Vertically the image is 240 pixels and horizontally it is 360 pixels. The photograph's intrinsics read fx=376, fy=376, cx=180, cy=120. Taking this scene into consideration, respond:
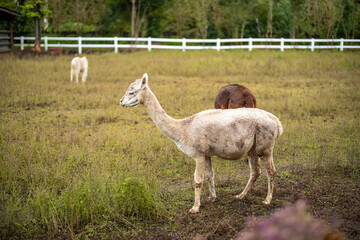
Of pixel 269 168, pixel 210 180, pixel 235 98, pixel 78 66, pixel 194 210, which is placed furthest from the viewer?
pixel 78 66

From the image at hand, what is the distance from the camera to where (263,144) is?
19.5 ft

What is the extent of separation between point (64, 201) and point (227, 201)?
102 inches

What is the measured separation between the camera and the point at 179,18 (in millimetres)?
37062

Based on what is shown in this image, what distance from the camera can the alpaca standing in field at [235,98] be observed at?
891cm

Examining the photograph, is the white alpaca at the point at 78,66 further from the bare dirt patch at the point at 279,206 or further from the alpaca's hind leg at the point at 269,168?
the alpaca's hind leg at the point at 269,168

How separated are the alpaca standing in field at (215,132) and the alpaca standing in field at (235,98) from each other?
286 cm

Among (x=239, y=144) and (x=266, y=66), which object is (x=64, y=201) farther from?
(x=266, y=66)

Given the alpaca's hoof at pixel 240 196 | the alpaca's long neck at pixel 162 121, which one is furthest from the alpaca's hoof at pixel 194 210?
the alpaca's long neck at pixel 162 121

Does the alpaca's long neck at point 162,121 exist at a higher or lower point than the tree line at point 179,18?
lower

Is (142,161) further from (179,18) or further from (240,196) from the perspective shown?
(179,18)

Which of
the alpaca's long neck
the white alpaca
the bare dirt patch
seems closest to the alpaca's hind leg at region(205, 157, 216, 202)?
the bare dirt patch

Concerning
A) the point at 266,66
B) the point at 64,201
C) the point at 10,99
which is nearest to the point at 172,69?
the point at 266,66

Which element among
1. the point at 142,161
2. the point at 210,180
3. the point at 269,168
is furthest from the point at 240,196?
the point at 142,161

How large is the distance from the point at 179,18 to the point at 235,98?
1167 inches
